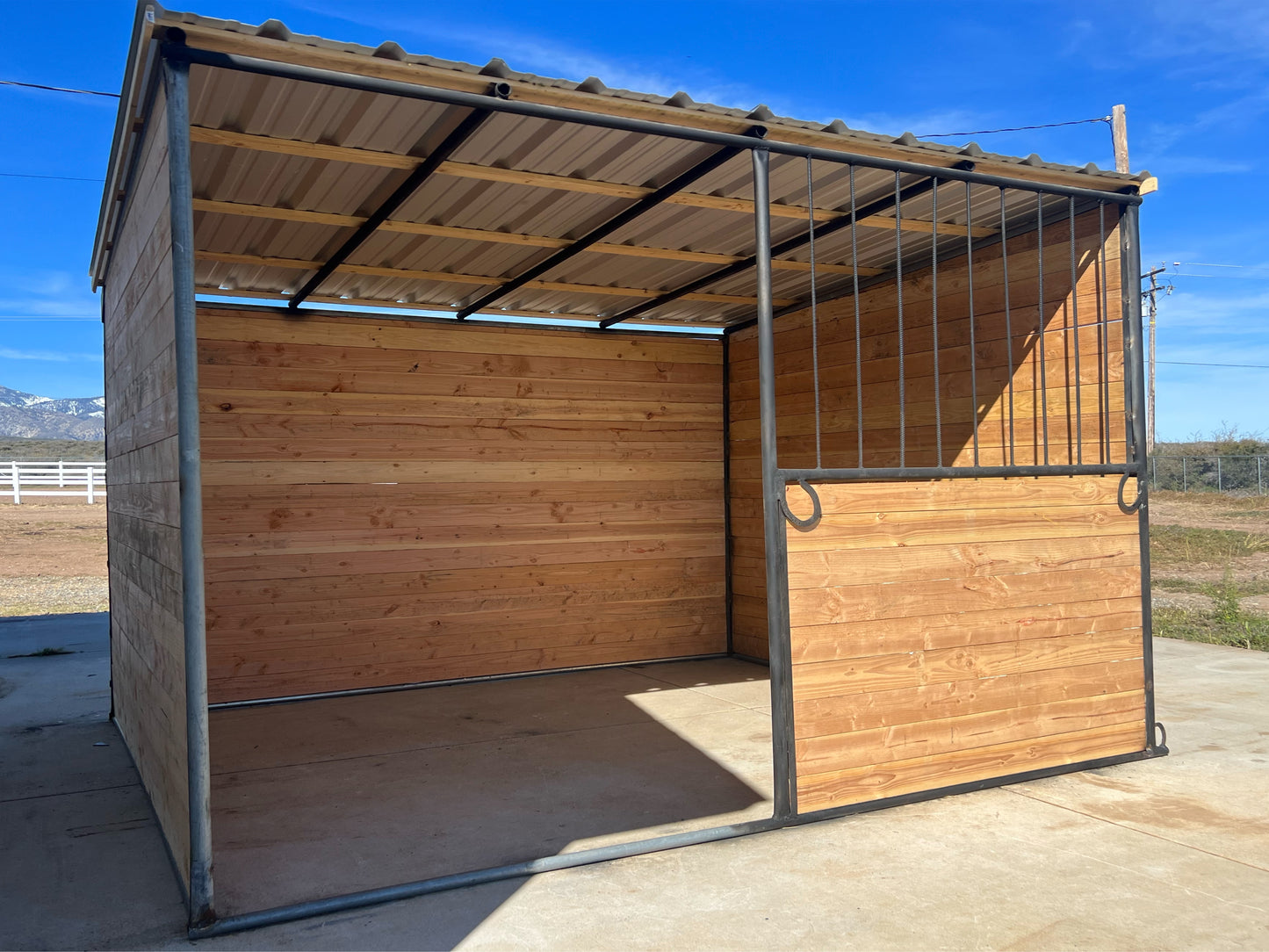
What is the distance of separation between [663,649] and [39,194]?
273 feet

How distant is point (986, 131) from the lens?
15.9 metres

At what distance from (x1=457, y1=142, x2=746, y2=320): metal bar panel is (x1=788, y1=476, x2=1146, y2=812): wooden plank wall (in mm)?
1389

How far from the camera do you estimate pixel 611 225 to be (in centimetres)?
→ 462

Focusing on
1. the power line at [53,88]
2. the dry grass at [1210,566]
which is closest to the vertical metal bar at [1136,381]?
the dry grass at [1210,566]

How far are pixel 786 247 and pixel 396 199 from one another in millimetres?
2163

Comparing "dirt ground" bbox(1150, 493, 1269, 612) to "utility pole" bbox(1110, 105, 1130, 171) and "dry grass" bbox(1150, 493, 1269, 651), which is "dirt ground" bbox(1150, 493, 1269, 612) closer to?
"dry grass" bbox(1150, 493, 1269, 651)

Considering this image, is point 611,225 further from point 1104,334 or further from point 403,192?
point 1104,334

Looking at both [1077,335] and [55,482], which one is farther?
[55,482]

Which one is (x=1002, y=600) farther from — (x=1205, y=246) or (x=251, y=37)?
(x=1205, y=246)

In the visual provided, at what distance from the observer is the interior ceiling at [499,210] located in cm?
340

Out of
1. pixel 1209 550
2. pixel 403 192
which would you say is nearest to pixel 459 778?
pixel 403 192

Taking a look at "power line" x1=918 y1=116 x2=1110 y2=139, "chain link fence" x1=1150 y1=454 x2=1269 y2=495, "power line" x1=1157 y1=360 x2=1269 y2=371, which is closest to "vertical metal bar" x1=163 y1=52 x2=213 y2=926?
"power line" x1=918 y1=116 x2=1110 y2=139

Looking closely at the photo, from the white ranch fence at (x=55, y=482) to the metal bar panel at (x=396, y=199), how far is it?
19238 mm

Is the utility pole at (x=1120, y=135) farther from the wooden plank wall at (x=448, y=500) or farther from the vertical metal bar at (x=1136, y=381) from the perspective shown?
the vertical metal bar at (x=1136, y=381)
